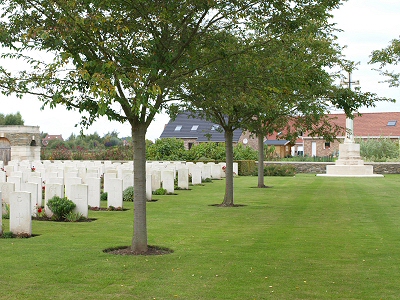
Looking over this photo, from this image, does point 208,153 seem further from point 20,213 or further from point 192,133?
point 20,213

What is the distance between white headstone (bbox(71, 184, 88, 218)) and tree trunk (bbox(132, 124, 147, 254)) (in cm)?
384

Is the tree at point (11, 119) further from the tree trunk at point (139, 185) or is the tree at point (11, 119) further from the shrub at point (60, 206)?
the tree trunk at point (139, 185)

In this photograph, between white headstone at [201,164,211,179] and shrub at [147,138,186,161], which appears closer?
white headstone at [201,164,211,179]

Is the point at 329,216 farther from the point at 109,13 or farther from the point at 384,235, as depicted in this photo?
the point at 109,13

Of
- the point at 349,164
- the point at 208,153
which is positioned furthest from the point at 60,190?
the point at 208,153

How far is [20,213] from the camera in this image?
1023 centimetres

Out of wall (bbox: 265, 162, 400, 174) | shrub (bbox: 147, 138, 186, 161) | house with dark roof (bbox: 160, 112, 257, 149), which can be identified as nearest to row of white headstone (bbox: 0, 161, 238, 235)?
shrub (bbox: 147, 138, 186, 161)

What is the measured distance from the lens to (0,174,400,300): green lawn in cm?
670

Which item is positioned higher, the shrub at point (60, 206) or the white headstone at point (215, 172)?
the white headstone at point (215, 172)

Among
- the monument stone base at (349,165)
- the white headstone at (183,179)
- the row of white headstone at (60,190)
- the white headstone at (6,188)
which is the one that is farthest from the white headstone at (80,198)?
the monument stone base at (349,165)

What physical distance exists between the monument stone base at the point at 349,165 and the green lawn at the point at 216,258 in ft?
64.1

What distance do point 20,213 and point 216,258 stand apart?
396 cm

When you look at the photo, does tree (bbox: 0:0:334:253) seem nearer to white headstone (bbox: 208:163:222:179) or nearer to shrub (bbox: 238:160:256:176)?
white headstone (bbox: 208:163:222:179)

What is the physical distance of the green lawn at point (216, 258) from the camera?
6703 millimetres
